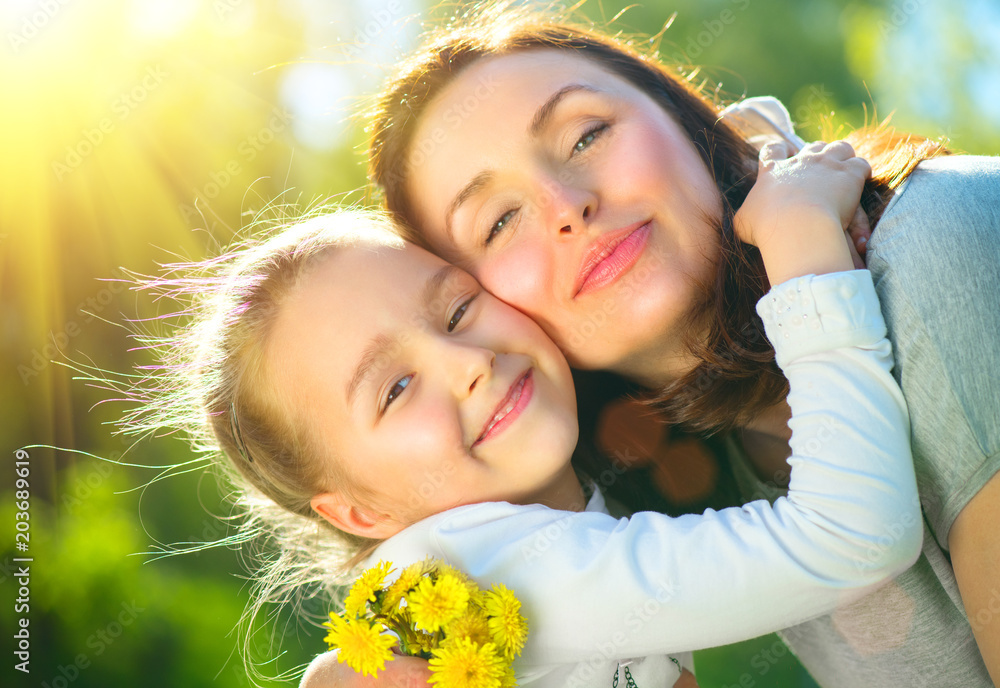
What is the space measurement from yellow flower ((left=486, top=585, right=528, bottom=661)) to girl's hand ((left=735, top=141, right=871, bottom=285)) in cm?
89

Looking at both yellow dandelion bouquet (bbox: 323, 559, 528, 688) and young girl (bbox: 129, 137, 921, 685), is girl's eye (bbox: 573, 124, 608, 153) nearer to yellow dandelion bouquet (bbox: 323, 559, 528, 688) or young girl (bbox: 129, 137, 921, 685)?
young girl (bbox: 129, 137, 921, 685)

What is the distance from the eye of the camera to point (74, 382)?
5098mm

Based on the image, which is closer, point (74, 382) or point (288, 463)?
point (288, 463)

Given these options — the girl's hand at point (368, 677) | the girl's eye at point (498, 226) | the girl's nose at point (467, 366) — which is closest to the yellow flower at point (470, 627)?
the girl's hand at point (368, 677)

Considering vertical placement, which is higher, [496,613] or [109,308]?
[496,613]

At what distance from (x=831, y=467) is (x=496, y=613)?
0.72 metres

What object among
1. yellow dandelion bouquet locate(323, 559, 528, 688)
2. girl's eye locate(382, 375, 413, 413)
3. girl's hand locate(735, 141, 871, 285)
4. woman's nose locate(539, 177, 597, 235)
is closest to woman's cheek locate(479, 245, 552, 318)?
woman's nose locate(539, 177, 597, 235)

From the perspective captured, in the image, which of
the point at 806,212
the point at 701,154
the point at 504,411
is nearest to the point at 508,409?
the point at 504,411

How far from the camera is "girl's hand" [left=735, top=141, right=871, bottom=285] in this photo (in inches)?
60.7

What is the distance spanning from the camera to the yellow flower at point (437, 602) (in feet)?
4.55

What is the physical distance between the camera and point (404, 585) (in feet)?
4.73

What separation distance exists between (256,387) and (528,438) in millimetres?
802

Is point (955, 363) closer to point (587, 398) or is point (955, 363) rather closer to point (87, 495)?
point (587, 398)

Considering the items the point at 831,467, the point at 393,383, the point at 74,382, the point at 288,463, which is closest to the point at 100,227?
the point at 74,382
